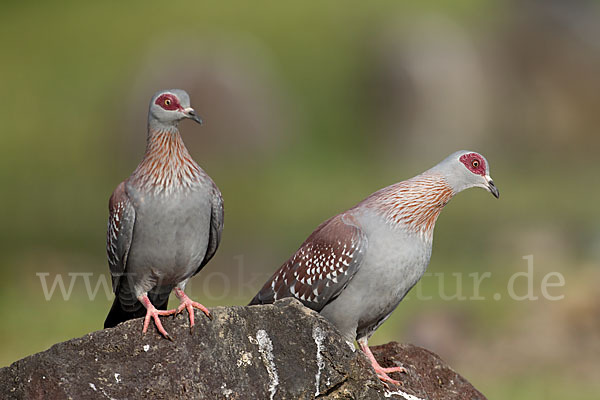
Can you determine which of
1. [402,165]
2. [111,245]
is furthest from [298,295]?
[402,165]

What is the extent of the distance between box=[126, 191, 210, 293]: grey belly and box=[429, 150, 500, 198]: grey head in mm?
1903

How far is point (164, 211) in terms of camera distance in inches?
277

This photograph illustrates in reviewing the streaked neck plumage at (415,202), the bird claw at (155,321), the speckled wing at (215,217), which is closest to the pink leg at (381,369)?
the streaked neck plumage at (415,202)

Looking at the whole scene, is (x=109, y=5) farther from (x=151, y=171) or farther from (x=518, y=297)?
(x=151, y=171)

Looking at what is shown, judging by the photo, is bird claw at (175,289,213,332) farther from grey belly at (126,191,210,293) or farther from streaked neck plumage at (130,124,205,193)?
streaked neck plumage at (130,124,205,193)

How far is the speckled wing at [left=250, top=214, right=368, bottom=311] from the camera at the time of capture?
733 centimetres

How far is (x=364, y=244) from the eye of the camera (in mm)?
7340

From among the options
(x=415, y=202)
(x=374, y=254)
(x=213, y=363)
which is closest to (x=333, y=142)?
(x=415, y=202)

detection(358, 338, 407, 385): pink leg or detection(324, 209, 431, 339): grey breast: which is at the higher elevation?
detection(324, 209, 431, 339): grey breast

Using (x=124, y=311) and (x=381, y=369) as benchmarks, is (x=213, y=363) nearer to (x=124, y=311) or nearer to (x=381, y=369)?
(x=381, y=369)

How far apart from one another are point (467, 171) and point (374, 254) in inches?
39.6

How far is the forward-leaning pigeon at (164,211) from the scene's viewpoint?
23.1ft

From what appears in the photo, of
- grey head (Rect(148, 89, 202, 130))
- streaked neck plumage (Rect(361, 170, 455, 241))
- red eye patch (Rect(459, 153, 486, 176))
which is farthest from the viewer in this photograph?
red eye patch (Rect(459, 153, 486, 176))

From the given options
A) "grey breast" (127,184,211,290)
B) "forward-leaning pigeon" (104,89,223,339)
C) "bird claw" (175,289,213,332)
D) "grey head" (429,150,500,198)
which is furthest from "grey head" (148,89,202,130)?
"grey head" (429,150,500,198)
